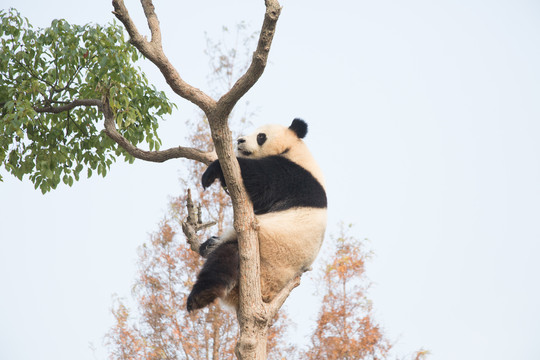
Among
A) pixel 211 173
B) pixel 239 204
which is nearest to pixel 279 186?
pixel 211 173

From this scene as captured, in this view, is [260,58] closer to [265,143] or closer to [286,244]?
[286,244]

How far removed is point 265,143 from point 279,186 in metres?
0.59

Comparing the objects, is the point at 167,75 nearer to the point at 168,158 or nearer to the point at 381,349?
the point at 168,158

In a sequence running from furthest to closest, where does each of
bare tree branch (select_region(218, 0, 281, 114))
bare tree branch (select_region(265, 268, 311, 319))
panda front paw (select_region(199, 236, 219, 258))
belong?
panda front paw (select_region(199, 236, 219, 258)) → bare tree branch (select_region(265, 268, 311, 319)) → bare tree branch (select_region(218, 0, 281, 114))

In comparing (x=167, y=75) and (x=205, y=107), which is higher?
(x=167, y=75)

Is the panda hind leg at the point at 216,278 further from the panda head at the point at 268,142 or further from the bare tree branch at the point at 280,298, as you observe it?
the panda head at the point at 268,142

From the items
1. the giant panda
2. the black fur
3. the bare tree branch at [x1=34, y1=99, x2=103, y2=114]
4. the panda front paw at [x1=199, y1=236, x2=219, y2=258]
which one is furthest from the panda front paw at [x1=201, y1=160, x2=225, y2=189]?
the bare tree branch at [x1=34, y1=99, x2=103, y2=114]

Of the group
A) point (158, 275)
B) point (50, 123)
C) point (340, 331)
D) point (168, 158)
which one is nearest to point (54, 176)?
point (50, 123)

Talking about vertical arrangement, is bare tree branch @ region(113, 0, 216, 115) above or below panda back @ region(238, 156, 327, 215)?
above

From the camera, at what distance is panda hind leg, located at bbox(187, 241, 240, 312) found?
325 centimetres

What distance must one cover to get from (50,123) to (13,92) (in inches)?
28.6

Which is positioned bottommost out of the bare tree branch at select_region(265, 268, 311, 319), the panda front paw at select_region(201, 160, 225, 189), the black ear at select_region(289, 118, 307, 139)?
the bare tree branch at select_region(265, 268, 311, 319)

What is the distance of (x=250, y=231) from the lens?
326cm

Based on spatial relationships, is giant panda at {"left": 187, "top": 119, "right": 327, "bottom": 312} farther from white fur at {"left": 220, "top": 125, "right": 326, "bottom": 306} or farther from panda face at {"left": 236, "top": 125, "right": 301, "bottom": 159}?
panda face at {"left": 236, "top": 125, "right": 301, "bottom": 159}
